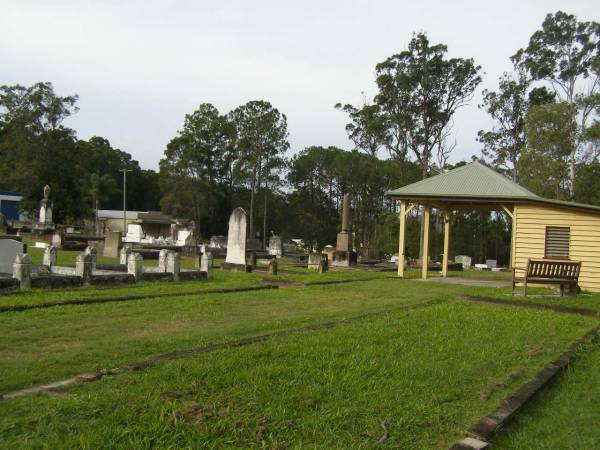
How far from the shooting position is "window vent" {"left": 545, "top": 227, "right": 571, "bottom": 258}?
17.8m

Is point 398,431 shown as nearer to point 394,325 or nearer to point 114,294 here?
point 394,325

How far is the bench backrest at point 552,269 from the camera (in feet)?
44.1

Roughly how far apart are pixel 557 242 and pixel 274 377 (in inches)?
592

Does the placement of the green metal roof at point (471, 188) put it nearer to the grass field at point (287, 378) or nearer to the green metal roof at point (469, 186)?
the green metal roof at point (469, 186)

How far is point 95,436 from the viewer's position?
377 cm

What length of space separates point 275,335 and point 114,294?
550 cm

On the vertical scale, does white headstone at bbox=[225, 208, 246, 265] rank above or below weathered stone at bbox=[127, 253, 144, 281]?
above

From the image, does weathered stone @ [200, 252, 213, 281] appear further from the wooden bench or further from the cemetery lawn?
the wooden bench

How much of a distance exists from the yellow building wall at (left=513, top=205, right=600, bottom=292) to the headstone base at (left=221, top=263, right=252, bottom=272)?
876 centimetres

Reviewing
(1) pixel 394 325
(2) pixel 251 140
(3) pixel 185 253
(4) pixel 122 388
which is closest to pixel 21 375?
(4) pixel 122 388

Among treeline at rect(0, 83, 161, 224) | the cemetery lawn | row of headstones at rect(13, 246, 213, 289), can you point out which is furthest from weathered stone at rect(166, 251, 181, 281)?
treeline at rect(0, 83, 161, 224)

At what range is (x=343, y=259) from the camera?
2739 cm

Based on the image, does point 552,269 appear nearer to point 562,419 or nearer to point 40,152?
point 562,419

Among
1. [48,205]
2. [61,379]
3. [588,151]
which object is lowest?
[61,379]
